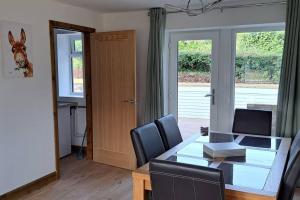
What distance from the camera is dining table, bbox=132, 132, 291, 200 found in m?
1.72

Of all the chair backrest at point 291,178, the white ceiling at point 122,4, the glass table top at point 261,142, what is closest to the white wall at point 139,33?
the white ceiling at point 122,4

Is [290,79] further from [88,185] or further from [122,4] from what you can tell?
[88,185]

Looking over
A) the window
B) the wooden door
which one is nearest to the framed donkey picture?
the wooden door

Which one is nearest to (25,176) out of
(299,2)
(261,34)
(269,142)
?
(269,142)

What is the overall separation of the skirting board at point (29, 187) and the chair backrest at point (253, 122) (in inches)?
92.5

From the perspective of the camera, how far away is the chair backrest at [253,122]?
3.26m

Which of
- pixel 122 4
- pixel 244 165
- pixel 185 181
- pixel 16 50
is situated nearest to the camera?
pixel 185 181

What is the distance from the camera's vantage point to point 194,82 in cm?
430

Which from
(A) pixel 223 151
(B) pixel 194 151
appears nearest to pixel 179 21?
(B) pixel 194 151

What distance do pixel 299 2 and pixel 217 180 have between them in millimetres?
2687

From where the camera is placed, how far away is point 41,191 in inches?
136

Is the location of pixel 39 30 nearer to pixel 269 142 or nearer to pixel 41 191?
pixel 41 191

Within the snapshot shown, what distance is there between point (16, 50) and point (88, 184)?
1.80 meters

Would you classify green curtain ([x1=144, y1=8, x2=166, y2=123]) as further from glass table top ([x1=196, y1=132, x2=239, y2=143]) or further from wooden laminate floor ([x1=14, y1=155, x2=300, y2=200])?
glass table top ([x1=196, y1=132, x2=239, y2=143])
